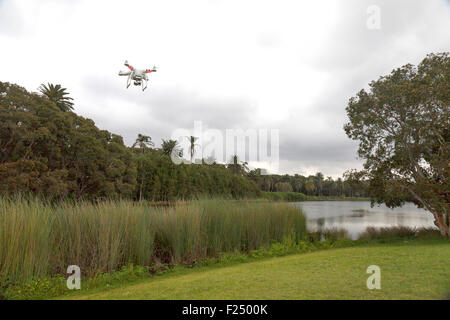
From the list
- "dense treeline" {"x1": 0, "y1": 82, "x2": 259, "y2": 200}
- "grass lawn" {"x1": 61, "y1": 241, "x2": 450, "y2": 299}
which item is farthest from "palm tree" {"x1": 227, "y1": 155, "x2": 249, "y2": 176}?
"grass lawn" {"x1": 61, "y1": 241, "x2": 450, "y2": 299}

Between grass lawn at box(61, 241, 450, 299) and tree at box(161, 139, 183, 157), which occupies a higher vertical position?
tree at box(161, 139, 183, 157)

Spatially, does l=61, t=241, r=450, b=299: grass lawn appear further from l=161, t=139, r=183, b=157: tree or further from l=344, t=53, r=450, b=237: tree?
l=161, t=139, r=183, b=157: tree

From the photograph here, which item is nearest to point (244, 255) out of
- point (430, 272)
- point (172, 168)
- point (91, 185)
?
point (430, 272)

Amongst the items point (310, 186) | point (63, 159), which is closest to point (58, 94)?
point (63, 159)
